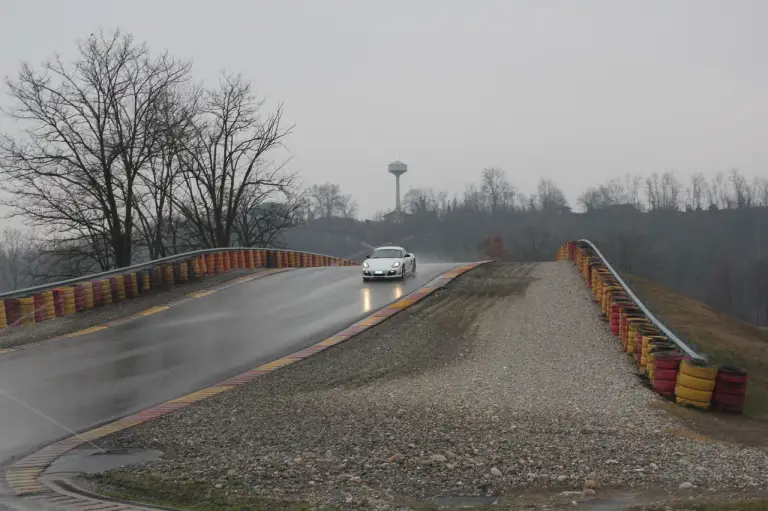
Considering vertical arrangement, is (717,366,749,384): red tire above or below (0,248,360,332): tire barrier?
below

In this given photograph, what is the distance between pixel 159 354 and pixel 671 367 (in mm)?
10126

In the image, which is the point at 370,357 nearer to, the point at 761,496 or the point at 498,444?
the point at 498,444

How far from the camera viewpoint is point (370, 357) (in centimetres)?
1447

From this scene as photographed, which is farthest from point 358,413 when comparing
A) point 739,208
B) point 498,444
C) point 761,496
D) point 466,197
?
point 466,197

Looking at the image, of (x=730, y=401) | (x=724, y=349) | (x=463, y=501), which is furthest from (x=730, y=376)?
(x=724, y=349)

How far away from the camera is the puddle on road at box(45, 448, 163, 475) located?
8258mm

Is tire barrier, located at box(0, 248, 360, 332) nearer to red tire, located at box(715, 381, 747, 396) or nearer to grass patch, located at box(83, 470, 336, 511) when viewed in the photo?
grass patch, located at box(83, 470, 336, 511)

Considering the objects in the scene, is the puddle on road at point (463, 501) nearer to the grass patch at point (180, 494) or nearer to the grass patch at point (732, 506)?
the grass patch at point (180, 494)

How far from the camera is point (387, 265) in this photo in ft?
91.4

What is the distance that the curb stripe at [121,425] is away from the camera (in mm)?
7324

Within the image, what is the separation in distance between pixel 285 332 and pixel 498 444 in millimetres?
10332

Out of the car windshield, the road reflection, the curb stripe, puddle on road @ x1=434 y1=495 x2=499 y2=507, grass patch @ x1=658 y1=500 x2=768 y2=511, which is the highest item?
the car windshield

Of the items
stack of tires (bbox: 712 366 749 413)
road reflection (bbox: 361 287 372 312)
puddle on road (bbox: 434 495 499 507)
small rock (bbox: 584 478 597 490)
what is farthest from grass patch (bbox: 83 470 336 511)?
road reflection (bbox: 361 287 372 312)

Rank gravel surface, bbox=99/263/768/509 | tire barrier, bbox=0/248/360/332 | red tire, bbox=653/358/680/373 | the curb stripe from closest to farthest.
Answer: gravel surface, bbox=99/263/768/509, the curb stripe, red tire, bbox=653/358/680/373, tire barrier, bbox=0/248/360/332
